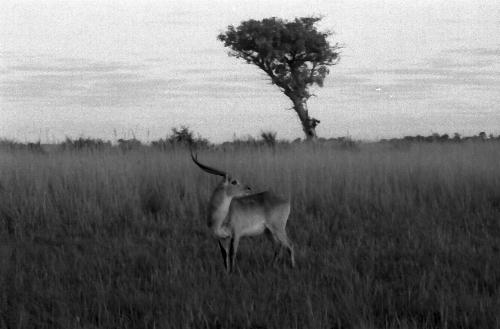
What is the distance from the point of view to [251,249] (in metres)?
6.49

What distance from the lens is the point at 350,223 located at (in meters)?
8.02

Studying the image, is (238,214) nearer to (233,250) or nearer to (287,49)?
(233,250)

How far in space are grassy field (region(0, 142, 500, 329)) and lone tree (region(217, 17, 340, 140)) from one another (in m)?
15.9

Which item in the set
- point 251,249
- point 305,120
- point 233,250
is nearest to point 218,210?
point 233,250

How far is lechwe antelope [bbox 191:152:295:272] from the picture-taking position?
17.6ft

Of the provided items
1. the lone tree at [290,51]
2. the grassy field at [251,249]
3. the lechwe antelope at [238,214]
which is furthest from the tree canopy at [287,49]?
the lechwe antelope at [238,214]

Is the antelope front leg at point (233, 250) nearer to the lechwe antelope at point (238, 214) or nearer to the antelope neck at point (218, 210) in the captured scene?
the lechwe antelope at point (238, 214)

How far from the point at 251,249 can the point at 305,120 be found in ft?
73.6

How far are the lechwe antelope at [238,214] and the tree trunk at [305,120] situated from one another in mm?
22682

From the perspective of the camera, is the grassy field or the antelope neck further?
the antelope neck

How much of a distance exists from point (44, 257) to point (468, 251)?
14.0 feet

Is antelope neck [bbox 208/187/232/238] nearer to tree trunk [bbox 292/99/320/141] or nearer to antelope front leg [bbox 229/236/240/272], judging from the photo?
antelope front leg [bbox 229/236/240/272]

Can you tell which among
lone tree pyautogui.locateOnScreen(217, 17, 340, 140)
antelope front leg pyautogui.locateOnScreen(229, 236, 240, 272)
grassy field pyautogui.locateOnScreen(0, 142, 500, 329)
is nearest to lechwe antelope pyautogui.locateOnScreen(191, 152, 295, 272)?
antelope front leg pyautogui.locateOnScreen(229, 236, 240, 272)

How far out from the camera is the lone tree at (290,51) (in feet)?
93.0
